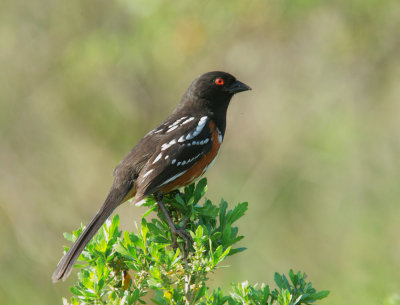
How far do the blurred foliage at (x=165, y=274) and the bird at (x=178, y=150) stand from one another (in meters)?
0.34

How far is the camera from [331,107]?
6.80m

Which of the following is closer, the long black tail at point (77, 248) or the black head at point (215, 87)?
the long black tail at point (77, 248)

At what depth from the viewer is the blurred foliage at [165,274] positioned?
6.91ft

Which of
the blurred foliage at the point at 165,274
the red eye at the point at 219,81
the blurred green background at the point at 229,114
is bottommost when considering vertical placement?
the blurred foliage at the point at 165,274

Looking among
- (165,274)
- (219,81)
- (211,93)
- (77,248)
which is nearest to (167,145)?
(211,93)

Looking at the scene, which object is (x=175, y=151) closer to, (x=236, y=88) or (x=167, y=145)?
(x=167, y=145)

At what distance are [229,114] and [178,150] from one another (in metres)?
3.30

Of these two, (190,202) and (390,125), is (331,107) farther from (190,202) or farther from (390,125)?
(190,202)

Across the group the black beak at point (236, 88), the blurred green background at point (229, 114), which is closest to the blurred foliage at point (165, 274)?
the black beak at point (236, 88)

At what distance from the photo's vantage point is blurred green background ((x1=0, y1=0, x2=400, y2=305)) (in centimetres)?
614

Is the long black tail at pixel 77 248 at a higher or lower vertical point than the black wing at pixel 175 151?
lower

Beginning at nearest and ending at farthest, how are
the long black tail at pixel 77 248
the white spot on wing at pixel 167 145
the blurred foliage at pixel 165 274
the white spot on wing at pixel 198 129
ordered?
the blurred foliage at pixel 165 274 < the long black tail at pixel 77 248 < the white spot on wing at pixel 167 145 < the white spot on wing at pixel 198 129

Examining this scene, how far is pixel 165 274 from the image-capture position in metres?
2.12

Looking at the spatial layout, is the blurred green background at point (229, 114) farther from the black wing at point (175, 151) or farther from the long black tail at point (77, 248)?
the long black tail at point (77, 248)
